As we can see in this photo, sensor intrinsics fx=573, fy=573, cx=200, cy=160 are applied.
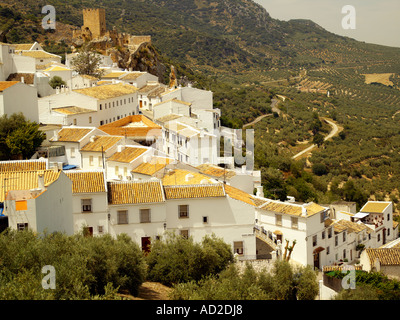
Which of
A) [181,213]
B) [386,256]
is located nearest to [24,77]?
[181,213]

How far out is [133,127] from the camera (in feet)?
113

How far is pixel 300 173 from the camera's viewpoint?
1604 inches

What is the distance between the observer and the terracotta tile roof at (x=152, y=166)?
24.6 metres

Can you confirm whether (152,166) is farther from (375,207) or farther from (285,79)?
(285,79)

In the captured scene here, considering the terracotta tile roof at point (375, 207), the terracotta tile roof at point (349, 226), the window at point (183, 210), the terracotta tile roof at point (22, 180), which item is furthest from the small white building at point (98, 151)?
the terracotta tile roof at point (375, 207)

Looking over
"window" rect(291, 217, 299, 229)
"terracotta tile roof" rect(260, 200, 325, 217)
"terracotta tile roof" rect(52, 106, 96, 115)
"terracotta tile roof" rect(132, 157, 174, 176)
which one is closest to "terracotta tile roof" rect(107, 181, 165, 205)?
"terracotta tile roof" rect(132, 157, 174, 176)

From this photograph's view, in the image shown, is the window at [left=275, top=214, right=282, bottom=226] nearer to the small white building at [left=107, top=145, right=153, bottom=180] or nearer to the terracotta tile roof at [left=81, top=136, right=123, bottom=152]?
the small white building at [left=107, top=145, right=153, bottom=180]

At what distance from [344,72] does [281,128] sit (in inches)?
1711

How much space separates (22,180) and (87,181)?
4357 millimetres

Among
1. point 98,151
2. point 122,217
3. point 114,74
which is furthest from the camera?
point 114,74

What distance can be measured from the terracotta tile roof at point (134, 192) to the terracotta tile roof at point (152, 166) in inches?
142
